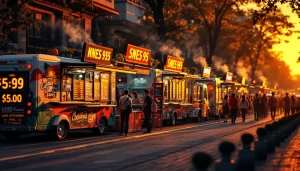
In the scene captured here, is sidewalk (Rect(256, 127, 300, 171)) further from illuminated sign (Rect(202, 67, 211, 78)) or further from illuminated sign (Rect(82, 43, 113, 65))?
illuminated sign (Rect(202, 67, 211, 78))

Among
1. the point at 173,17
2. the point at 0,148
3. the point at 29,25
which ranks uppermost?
the point at 173,17

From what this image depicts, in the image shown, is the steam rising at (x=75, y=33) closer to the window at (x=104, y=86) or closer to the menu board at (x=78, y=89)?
the window at (x=104, y=86)

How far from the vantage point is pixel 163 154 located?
55.5ft

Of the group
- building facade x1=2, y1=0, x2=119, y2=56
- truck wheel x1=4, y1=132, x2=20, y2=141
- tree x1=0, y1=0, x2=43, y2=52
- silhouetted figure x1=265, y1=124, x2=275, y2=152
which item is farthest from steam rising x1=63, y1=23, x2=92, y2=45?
silhouetted figure x1=265, y1=124, x2=275, y2=152

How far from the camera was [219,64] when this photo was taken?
320ft

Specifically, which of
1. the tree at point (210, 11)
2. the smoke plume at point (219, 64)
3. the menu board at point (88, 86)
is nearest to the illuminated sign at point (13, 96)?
the menu board at point (88, 86)

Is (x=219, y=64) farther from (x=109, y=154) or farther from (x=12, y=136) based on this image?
(x=109, y=154)

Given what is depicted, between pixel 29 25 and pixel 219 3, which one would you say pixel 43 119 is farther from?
pixel 219 3

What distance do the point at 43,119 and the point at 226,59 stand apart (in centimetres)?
8119

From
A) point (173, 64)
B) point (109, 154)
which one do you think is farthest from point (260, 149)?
point (173, 64)

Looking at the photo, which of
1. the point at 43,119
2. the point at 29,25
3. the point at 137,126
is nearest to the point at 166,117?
the point at 137,126

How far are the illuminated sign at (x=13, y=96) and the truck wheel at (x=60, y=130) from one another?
135 centimetres

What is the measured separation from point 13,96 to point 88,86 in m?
3.47

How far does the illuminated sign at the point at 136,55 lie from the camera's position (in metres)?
31.4
